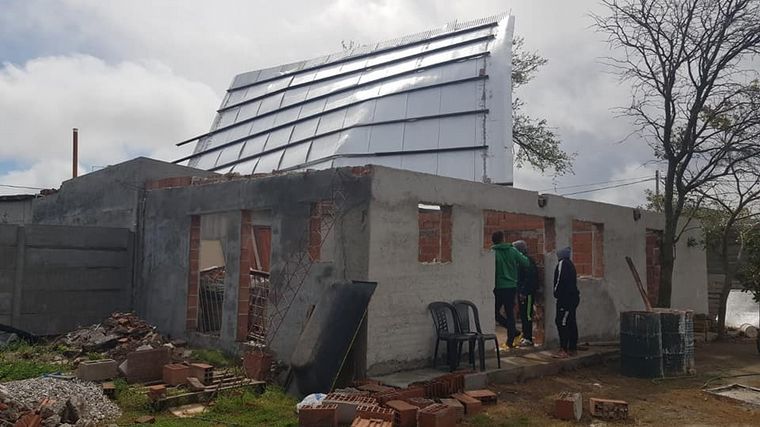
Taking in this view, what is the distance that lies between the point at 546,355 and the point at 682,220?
6760 millimetres

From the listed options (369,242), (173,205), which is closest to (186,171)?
(173,205)

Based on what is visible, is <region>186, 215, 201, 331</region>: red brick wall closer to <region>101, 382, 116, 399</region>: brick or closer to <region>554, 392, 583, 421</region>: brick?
<region>101, 382, 116, 399</region>: brick

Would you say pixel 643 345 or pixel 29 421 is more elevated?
pixel 643 345

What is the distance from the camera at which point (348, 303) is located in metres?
6.59

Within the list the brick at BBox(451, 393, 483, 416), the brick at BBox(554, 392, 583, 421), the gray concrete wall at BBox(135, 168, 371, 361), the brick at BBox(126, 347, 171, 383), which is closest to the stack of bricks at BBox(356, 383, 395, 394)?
the brick at BBox(451, 393, 483, 416)

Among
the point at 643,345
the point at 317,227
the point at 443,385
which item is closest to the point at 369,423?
the point at 443,385

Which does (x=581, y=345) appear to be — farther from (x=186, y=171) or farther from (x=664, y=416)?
(x=186, y=171)

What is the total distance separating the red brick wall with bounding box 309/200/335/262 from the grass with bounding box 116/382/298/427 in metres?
1.67

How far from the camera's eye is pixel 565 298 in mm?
8672

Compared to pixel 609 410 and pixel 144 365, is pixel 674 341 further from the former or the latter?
pixel 144 365

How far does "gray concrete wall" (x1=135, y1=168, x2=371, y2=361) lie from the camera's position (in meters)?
6.97

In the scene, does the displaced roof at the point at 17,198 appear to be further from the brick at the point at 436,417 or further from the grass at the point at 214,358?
the brick at the point at 436,417

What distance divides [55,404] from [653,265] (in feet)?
35.5

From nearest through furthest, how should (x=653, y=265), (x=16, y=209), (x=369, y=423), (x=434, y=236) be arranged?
(x=369, y=423), (x=434, y=236), (x=653, y=265), (x=16, y=209)
